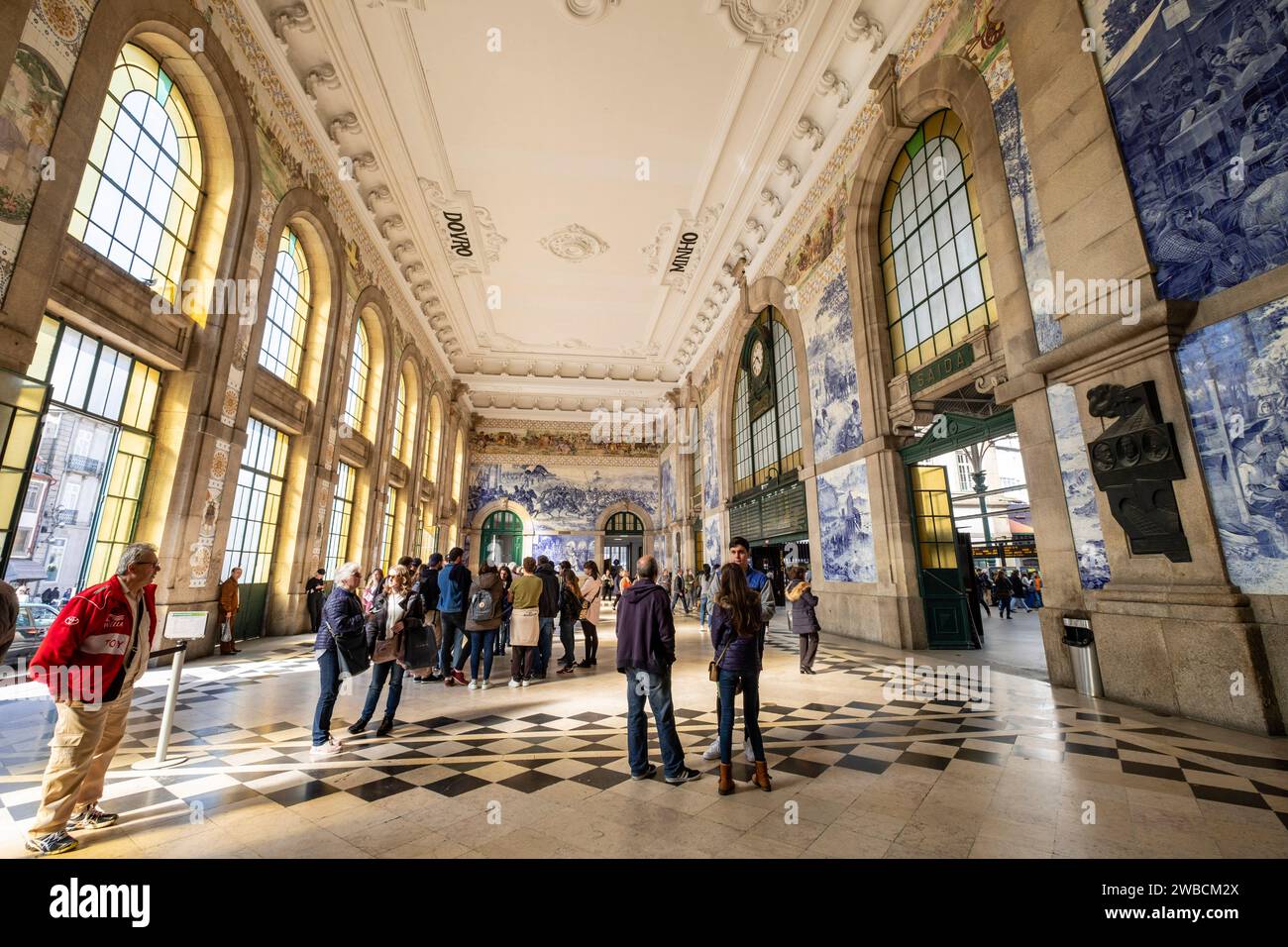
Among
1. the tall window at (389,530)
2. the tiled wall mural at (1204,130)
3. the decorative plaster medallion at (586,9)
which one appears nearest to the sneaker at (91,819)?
the tiled wall mural at (1204,130)

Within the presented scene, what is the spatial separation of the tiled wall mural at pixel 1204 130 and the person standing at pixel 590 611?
23.2 ft

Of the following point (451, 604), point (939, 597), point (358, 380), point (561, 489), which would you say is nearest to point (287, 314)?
point (358, 380)

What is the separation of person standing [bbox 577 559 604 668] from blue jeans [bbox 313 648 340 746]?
162 inches

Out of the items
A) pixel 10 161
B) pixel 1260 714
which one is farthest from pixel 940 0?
pixel 10 161

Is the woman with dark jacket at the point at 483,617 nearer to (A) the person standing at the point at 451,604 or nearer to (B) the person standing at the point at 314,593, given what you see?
(A) the person standing at the point at 451,604

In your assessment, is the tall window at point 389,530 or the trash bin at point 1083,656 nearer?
the trash bin at point 1083,656

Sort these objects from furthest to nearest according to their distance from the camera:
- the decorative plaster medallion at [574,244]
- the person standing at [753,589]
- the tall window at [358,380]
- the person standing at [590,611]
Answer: the decorative plaster medallion at [574,244]
the tall window at [358,380]
the person standing at [590,611]
the person standing at [753,589]

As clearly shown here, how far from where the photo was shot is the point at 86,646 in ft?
8.23

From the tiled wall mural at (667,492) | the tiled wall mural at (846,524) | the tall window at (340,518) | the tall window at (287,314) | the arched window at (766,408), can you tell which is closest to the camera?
the tiled wall mural at (846,524)

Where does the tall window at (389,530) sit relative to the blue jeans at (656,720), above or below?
above

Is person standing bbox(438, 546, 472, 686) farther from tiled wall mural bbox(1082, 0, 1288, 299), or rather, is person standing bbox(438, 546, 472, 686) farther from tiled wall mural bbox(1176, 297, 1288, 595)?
tiled wall mural bbox(1082, 0, 1288, 299)

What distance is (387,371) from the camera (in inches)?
573

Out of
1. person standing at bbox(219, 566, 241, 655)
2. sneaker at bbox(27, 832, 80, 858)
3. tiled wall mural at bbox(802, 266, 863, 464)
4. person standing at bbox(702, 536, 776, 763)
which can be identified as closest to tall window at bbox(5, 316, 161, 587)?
person standing at bbox(219, 566, 241, 655)

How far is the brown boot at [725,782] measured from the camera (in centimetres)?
295
